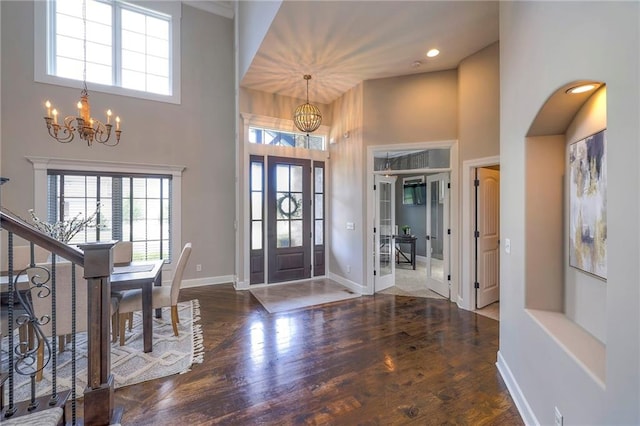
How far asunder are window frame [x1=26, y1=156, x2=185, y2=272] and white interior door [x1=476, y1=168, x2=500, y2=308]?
4914 millimetres

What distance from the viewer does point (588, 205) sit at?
1692mm

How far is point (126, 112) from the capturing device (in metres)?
4.82

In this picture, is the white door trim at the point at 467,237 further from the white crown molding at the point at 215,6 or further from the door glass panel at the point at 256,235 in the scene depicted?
the white crown molding at the point at 215,6

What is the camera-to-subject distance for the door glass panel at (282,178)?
5.52 metres

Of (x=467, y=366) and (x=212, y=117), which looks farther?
(x=212, y=117)

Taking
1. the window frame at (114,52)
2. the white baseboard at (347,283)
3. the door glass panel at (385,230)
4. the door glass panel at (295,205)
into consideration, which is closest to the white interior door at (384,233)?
the door glass panel at (385,230)

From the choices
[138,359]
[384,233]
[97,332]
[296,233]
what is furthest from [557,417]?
[296,233]

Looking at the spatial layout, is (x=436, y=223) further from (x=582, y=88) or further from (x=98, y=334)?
(x=98, y=334)

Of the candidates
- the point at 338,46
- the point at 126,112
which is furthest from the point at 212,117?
the point at 338,46

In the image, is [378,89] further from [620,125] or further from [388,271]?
[620,125]

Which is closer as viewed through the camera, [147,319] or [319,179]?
[147,319]

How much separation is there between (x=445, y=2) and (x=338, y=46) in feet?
4.32

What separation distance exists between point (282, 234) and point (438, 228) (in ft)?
9.64

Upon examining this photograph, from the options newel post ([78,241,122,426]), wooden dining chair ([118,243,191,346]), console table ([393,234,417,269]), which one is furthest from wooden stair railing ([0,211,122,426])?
console table ([393,234,417,269])
